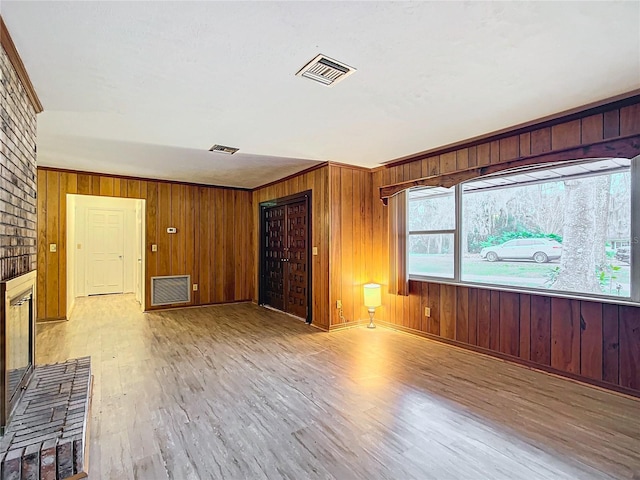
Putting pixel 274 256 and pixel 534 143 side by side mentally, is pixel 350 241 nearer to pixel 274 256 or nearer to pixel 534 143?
pixel 274 256

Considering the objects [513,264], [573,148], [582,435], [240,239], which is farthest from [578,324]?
[240,239]

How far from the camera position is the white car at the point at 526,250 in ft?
10.5

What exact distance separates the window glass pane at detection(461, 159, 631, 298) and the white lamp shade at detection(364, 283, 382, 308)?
1214 mm

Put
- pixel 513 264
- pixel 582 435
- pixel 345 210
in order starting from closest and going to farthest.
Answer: pixel 582 435 < pixel 513 264 < pixel 345 210

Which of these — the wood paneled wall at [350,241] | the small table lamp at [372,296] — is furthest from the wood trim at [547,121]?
the small table lamp at [372,296]

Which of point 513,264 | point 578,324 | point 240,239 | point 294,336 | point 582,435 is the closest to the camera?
point 582,435

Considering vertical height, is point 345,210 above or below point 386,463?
above

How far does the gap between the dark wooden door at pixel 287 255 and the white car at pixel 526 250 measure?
2575mm

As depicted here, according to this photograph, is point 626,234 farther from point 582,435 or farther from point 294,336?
point 294,336

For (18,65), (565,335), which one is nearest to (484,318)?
(565,335)

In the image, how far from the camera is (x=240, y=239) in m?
6.91

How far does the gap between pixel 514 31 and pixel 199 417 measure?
123 inches

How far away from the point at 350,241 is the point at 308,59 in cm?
307

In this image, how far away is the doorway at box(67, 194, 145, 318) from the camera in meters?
7.52
